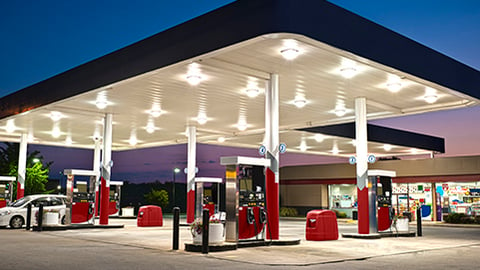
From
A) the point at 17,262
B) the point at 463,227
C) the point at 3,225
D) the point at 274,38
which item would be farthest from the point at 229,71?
the point at 463,227

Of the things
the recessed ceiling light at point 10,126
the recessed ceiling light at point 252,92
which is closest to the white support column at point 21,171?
the recessed ceiling light at point 10,126

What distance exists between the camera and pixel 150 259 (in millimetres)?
10766

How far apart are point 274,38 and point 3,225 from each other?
14514 millimetres

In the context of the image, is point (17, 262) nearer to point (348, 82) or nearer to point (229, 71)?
point (229, 71)

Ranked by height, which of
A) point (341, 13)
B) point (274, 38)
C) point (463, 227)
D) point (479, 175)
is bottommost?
point (463, 227)

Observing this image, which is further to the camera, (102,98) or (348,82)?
(102,98)

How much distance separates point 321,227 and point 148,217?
9807 mm

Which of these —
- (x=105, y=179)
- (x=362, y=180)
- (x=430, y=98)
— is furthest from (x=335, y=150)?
(x=105, y=179)

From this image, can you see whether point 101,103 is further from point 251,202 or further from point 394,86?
point 394,86

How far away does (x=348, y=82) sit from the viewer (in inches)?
627

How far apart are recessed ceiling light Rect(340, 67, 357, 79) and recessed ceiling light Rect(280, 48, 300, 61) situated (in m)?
2.04

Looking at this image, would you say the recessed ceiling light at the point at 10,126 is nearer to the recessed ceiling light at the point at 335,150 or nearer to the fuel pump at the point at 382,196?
the fuel pump at the point at 382,196

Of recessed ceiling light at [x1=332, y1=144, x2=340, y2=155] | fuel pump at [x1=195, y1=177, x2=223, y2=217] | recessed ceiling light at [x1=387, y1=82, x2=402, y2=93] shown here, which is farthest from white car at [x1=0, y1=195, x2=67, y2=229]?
recessed ceiling light at [x1=332, y1=144, x2=340, y2=155]

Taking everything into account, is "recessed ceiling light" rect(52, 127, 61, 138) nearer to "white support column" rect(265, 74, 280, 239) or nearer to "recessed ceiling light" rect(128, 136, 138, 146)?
"recessed ceiling light" rect(128, 136, 138, 146)
